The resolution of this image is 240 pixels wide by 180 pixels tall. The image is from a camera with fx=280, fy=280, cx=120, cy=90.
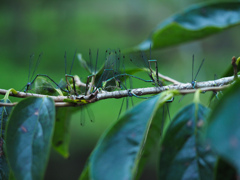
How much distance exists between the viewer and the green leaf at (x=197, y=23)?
96cm

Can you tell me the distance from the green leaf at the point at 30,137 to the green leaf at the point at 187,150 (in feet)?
0.69

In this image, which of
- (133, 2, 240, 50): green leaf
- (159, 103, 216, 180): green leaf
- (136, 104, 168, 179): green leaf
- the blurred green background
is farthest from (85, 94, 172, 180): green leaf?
the blurred green background

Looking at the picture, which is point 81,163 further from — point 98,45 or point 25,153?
point 98,45

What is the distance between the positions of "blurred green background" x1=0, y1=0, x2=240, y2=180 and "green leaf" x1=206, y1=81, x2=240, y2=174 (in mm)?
3514

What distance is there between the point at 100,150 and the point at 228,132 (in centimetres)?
21

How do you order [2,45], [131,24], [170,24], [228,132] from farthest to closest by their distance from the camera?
[131,24]
[2,45]
[170,24]
[228,132]

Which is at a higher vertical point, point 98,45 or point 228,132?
point 98,45

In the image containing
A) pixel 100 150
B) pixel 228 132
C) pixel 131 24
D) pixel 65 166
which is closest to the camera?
pixel 228 132

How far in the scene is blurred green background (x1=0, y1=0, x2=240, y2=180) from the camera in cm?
419

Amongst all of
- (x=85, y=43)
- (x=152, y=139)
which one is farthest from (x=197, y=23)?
(x=85, y=43)

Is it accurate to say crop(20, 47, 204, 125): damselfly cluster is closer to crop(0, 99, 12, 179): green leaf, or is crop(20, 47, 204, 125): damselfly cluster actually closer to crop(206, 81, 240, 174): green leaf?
A: crop(0, 99, 12, 179): green leaf

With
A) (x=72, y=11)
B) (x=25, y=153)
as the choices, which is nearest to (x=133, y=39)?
(x=72, y=11)

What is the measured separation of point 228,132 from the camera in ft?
1.16

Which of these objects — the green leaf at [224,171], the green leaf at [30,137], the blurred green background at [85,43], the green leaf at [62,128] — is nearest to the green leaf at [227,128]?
the green leaf at [224,171]
